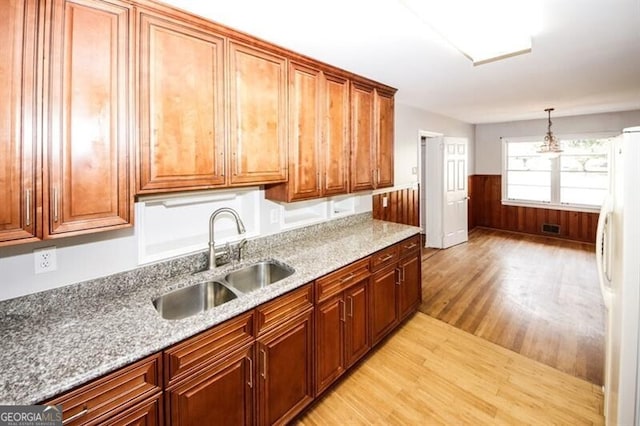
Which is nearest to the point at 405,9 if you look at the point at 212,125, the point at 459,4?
the point at 459,4

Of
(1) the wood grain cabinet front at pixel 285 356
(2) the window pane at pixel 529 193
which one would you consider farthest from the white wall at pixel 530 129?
(1) the wood grain cabinet front at pixel 285 356

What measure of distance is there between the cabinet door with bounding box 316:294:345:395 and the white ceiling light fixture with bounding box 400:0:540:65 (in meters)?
1.81

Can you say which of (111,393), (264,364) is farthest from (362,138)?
(111,393)

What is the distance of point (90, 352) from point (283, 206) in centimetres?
171

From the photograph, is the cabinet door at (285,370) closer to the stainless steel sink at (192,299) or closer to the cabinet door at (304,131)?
the stainless steel sink at (192,299)

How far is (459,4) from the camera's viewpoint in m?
1.56

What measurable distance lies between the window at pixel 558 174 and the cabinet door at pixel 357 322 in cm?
567

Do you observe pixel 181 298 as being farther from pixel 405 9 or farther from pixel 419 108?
pixel 419 108

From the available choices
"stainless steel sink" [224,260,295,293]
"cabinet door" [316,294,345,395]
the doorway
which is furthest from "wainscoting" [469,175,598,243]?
"stainless steel sink" [224,260,295,293]

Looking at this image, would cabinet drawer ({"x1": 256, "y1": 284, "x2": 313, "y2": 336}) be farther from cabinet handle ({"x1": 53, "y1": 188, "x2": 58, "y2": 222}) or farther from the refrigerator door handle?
the refrigerator door handle

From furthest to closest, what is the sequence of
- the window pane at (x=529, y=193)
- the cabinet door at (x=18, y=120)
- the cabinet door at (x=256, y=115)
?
1. the window pane at (x=529, y=193)
2. the cabinet door at (x=256, y=115)
3. the cabinet door at (x=18, y=120)

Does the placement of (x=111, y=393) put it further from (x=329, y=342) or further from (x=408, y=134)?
(x=408, y=134)

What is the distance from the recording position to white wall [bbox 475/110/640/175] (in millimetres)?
5402

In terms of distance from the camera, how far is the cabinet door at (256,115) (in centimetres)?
190
